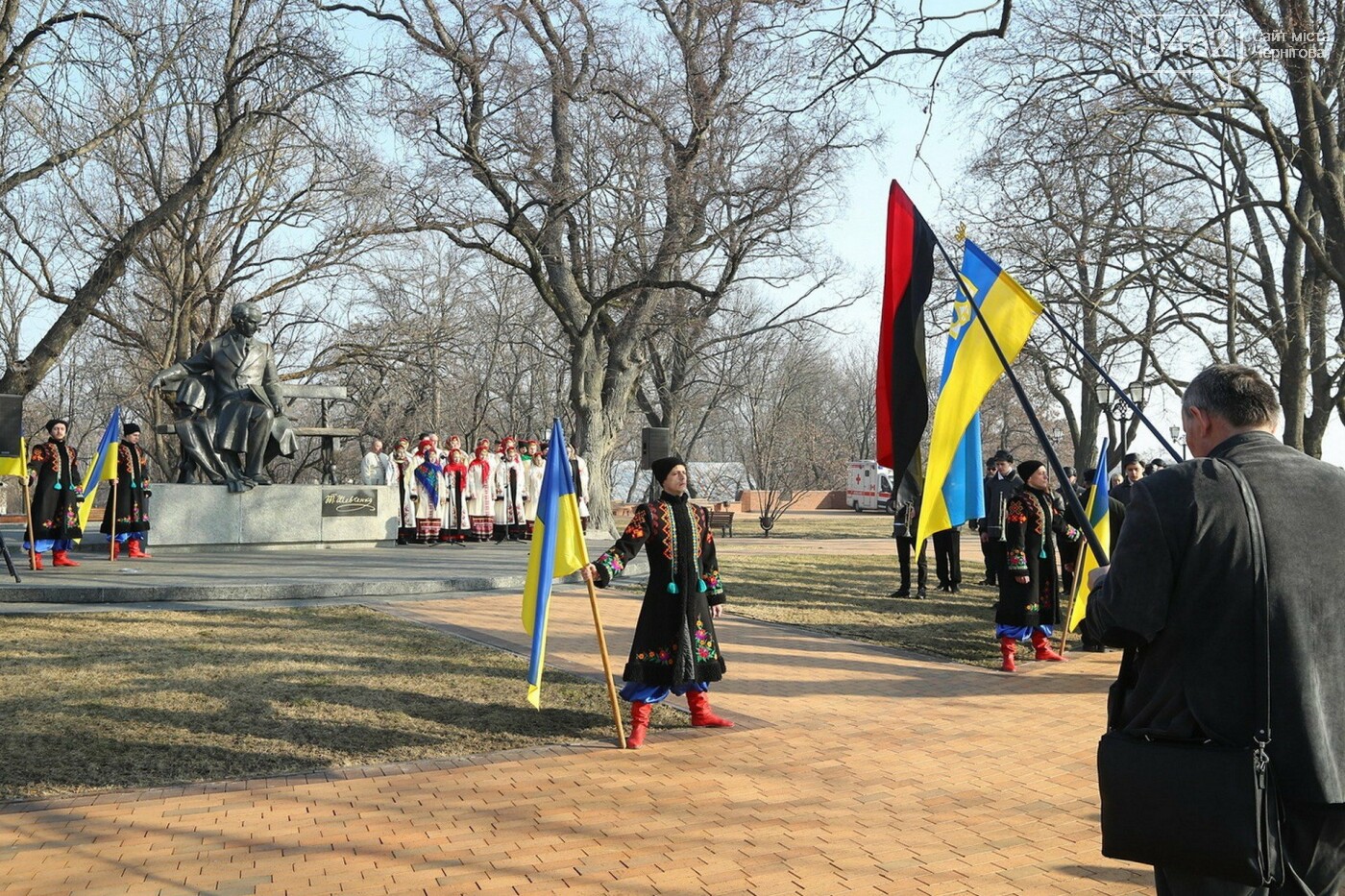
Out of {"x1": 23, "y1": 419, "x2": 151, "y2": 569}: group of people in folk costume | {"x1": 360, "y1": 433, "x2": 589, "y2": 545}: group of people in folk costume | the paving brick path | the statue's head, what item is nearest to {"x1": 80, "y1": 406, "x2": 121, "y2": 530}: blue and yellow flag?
{"x1": 23, "y1": 419, "x2": 151, "y2": 569}: group of people in folk costume

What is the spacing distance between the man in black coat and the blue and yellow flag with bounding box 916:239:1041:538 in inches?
88.2

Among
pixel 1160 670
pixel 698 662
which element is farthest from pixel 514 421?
pixel 1160 670

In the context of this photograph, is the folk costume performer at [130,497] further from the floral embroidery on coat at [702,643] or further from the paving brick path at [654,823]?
the floral embroidery on coat at [702,643]

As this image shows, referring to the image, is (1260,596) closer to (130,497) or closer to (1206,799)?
(1206,799)

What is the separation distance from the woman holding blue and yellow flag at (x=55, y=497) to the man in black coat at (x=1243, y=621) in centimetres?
1528

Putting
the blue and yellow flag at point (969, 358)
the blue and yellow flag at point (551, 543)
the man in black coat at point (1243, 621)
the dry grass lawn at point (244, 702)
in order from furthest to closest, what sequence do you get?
the blue and yellow flag at point (551, 543) → the dry grass lawn at point (244, 702) → the blue and yellow flag at point (969, 358) → the man in black coat at point (1243, 621)

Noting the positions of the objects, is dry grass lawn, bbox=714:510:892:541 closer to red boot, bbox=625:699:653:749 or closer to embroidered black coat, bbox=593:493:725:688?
embroidered black coat, bbox=593:493:725:688

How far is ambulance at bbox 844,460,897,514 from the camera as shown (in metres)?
62.7

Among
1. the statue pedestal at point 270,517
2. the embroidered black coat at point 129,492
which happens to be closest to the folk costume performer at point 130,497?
the embroidered black coat at point 129,492

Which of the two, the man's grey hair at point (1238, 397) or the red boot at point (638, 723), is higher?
the man's grey hair at point (1238, 397)

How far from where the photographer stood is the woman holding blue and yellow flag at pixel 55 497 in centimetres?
1505

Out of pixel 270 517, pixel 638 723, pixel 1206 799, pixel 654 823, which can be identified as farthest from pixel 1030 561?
pixel 270 517

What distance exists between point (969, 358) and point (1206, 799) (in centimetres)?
314

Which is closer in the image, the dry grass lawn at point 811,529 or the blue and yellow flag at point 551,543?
the blue and yellow flag at point 551,543
